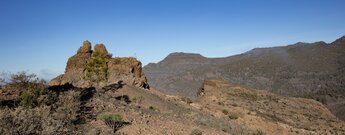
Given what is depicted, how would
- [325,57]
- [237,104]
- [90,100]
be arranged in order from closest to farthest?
1. [90,100]
2. [237,104]
3. [325,57]

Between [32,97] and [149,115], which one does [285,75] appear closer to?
[149,115]

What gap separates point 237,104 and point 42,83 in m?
31.2

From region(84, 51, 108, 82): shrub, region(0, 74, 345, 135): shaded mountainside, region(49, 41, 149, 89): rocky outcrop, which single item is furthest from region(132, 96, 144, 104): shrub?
region(49, 41, 149, 89): rocky outcrop

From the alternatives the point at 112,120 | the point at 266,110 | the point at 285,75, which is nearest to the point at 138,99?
the point at 112,120

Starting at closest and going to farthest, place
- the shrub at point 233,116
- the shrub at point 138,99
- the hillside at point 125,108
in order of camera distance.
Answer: the hillside at point 125,108
the shrub at point 138,99
the shrub at point 233,116

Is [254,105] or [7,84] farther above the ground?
[7,84]

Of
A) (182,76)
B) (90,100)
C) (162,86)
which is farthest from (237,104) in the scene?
(182,76)

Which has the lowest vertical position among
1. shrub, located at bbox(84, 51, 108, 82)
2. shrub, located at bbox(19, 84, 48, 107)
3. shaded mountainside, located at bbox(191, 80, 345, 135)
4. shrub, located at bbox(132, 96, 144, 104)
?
shaded mountainside, located at bbox(191, 80, 345, 135)

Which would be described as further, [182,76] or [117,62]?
[182,76]

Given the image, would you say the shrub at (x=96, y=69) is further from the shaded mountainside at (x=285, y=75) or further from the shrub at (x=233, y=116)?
the shaded mountainside at (x=285, y=75)

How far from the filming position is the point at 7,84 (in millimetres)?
20469

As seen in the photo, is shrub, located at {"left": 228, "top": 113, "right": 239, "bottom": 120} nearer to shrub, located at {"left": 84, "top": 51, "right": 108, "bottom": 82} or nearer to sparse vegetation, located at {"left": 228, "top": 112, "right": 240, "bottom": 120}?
sparse vegetation, located at {"left": 228, "top": 112, "right": 240, "bottom": 120}

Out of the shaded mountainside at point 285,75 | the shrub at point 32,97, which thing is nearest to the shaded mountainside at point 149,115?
the shrub at point 32,97

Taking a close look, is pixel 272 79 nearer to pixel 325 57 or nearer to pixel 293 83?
pixel 293 83
